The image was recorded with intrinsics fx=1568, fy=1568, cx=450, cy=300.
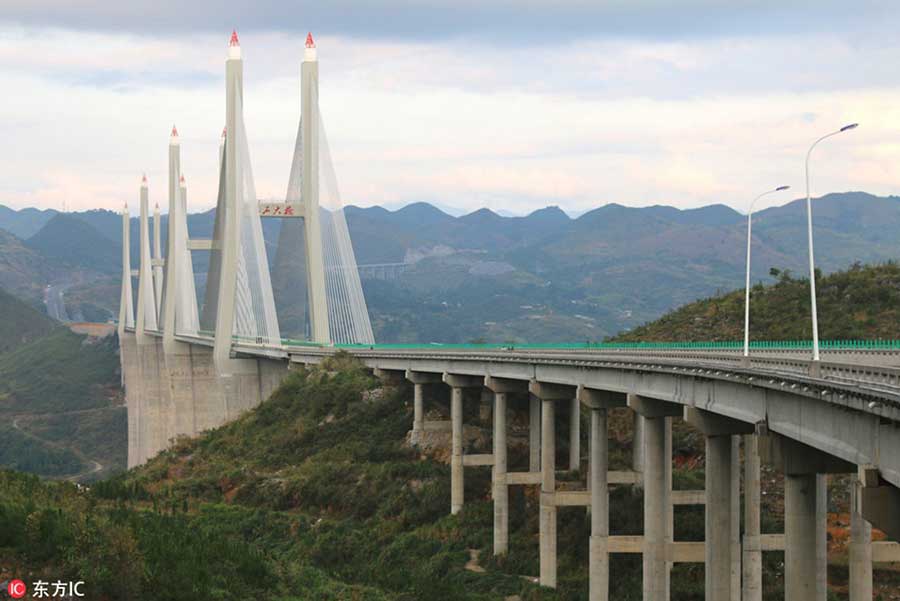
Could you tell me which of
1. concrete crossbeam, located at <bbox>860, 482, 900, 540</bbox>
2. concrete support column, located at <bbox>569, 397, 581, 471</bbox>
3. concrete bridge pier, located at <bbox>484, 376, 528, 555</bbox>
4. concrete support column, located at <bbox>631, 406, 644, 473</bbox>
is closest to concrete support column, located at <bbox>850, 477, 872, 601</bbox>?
concrete support column, located at <bbox>631, 406, 644, 473</bbox>

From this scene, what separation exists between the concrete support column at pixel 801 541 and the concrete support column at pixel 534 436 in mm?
25847

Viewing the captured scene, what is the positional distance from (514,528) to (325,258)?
1036 inches

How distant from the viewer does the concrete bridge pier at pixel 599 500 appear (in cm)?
4131

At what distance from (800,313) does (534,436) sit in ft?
63.6

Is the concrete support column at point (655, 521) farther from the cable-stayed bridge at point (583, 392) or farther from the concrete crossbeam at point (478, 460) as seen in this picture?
the concrete crossbeam at point (478, 460)

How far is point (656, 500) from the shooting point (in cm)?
3841

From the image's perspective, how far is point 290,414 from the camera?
229ft

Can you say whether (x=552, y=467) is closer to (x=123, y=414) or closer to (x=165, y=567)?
(x=165, y=567)

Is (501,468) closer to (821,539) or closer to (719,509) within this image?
(719,509)

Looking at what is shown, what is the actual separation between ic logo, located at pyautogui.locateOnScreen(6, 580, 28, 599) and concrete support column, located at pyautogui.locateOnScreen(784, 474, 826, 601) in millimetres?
14127

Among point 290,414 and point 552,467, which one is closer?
point 552,467

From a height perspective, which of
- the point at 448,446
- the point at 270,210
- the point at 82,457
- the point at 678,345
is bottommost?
the point at 82,457

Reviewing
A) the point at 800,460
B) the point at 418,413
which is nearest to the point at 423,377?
the point at 418,413

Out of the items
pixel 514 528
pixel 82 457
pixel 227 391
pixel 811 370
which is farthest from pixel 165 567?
pixel 82 457
